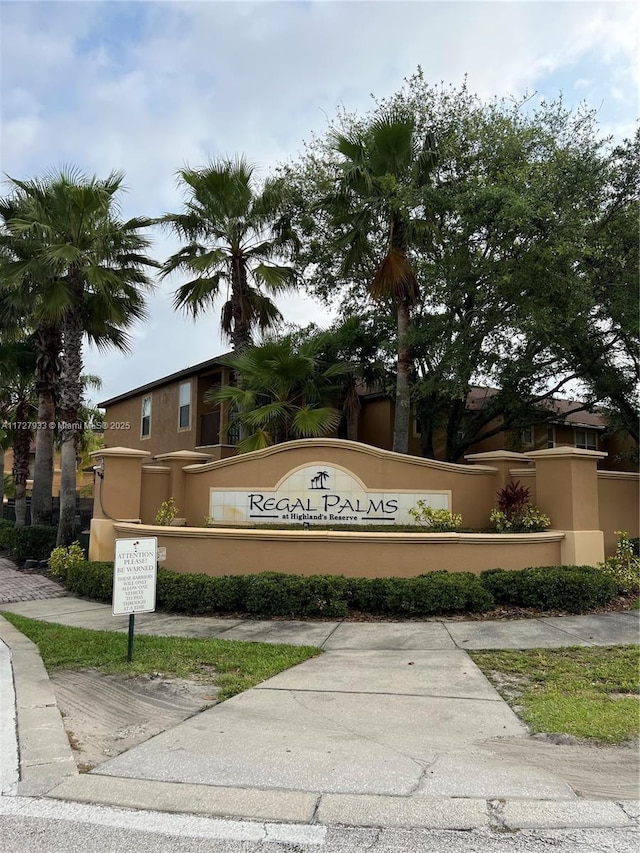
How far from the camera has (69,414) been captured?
46.6 feet

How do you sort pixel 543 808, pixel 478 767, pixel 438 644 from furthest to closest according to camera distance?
pixel 438 644
pixel 478 767
pixel 543 808

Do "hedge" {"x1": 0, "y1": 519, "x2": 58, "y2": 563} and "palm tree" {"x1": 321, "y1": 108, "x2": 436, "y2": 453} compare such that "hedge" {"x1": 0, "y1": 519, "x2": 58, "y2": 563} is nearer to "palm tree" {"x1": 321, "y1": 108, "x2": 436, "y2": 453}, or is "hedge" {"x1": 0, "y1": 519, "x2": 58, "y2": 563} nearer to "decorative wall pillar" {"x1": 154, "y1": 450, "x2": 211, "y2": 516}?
"decorative wall pillar" {"x1": 154, "y1": 450, "x2": 211, "y2": 516}

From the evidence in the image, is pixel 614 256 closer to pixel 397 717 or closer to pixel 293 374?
pixel 293 374

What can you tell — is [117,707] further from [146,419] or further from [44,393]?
[146,419]

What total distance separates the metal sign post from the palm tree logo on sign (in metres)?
5.56

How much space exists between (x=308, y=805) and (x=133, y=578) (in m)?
3.71

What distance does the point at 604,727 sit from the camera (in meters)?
4.90

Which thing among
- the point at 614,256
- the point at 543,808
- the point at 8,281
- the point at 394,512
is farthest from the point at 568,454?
the point at 8,281

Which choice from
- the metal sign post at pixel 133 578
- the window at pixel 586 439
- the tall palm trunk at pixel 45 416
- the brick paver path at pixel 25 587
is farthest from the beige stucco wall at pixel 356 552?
the window at pixel 586 439

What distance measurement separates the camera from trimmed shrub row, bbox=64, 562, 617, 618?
8.98 meters

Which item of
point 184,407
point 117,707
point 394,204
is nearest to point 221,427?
point 184,407

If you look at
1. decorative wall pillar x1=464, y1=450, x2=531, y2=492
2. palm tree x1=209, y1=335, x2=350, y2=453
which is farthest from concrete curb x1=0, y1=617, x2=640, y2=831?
palm tree x1=209, y1=335, x2=350, y2=453

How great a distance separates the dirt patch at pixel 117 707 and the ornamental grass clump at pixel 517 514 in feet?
22.5

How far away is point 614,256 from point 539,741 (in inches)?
424
